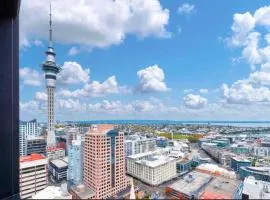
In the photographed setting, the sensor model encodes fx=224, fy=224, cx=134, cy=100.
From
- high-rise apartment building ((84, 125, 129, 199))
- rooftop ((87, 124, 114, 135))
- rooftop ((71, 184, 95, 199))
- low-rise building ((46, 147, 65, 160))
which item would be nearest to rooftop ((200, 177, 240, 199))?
rooftop ((71, 184, 95, 199))

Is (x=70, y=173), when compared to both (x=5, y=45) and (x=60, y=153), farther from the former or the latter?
(x=5, y=45)

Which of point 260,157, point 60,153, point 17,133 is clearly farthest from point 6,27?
point 260,157

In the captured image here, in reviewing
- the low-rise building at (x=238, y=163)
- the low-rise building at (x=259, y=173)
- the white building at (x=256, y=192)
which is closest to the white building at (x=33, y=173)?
the white building at (x=256, y=192)

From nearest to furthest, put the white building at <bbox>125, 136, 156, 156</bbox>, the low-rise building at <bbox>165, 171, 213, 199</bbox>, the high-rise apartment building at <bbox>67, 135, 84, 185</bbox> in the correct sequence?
1. the low-rise building at <bbox>165, 171, 213, 199</bbox>
2. the high-rise apartment building at <bbox>67, 135, 84, 185</bbox>
3. the white building at <bbox>125, 136, 156, 156</bbox>

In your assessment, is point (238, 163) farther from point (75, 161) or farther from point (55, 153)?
point (55, 153)

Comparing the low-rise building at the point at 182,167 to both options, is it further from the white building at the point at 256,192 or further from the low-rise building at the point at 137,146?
the white building at the point at 256,192

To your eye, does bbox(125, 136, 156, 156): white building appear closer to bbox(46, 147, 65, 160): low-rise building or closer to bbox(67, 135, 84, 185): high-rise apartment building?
bbox(46, 147, 65, 160): low-rise building
